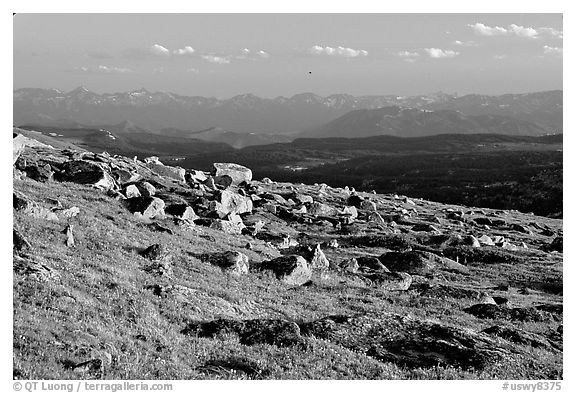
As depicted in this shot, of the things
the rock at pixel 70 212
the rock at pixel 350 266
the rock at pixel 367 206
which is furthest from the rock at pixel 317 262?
the rock at pixel 367 206

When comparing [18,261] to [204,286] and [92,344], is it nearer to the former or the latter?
[92,344]

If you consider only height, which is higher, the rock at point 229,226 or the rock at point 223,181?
the rock at point 223,181

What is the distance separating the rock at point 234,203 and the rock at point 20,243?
30152mm

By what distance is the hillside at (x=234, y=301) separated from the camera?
46.1 ft

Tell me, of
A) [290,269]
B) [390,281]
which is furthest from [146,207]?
[390,281]

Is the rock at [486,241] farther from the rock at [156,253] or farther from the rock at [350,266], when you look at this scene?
the rock at [156,253]

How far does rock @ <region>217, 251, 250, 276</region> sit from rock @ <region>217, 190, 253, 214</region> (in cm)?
2191

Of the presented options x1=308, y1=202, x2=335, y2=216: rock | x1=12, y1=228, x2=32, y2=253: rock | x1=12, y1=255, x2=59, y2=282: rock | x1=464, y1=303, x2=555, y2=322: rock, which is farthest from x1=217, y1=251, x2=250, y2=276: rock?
x1=308, y1=202, x2=335, y2=216: rock

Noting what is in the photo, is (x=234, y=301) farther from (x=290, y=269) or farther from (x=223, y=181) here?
(x=223, y=181)

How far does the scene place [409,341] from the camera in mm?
18047

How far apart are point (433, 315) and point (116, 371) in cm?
1751

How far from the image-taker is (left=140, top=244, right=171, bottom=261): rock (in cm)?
2459

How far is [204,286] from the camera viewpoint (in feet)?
73.4

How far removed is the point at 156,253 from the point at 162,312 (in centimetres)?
815
